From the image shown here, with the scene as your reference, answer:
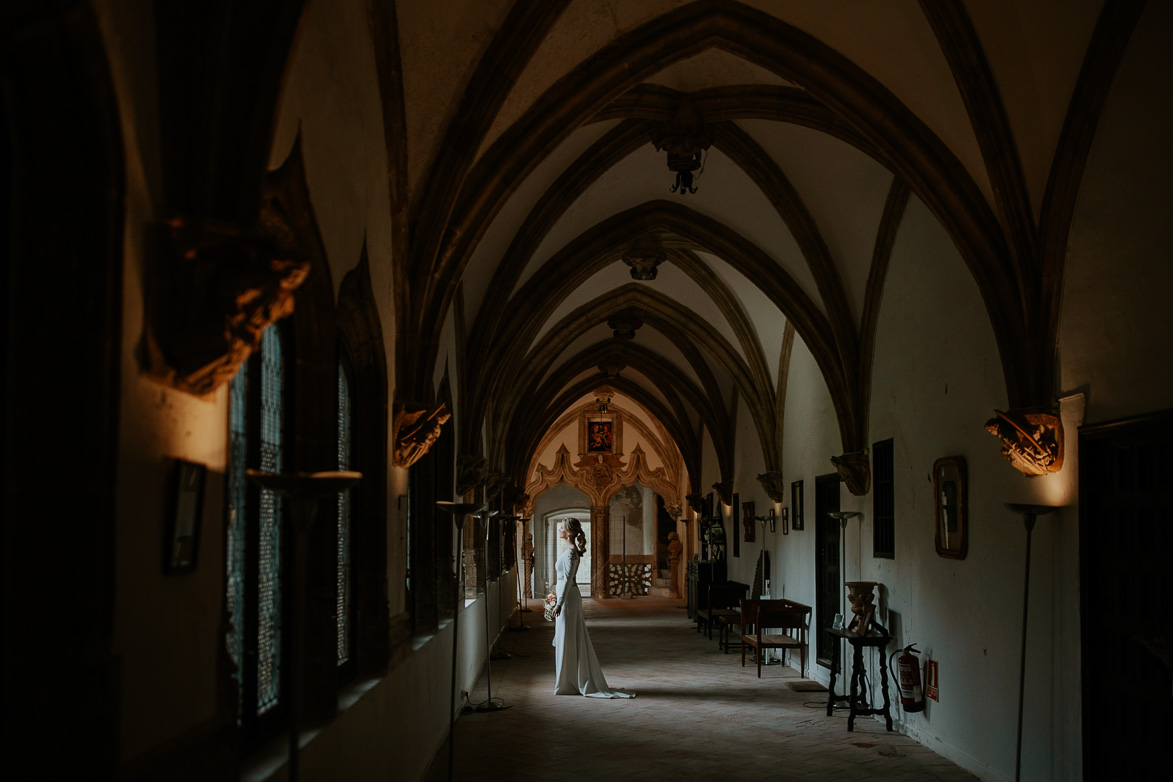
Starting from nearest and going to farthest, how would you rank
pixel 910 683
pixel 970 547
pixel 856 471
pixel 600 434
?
1. pixel 970 547
2. pixel 910 683
3. pixel 856 471
4. pixel 600 434

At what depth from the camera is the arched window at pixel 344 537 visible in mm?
4875

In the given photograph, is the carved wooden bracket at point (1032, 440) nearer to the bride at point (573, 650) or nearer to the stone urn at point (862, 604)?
the stone urn at point (862, 604)

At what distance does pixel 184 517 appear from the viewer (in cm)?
253

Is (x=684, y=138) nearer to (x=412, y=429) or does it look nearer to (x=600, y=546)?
(x=412, y=429)

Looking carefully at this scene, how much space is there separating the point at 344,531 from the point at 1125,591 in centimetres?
377

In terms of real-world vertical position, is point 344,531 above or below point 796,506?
above

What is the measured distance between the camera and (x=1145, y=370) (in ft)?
15.1

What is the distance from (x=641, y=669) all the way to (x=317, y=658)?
783 cm

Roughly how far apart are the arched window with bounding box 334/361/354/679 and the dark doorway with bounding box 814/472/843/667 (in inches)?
244

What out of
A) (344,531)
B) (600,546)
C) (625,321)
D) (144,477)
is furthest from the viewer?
(600,546)

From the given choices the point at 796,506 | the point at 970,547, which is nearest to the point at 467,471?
the point at 796,506

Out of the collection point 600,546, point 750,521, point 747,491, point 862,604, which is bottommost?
point 600,546

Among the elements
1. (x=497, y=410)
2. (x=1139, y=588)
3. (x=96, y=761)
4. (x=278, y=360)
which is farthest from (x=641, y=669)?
(x=96, y=761)

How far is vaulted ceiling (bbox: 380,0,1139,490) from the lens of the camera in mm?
5465
